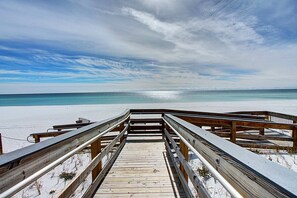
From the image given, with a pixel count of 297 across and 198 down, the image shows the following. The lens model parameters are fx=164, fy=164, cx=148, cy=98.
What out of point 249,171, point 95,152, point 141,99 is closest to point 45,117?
point 95,152

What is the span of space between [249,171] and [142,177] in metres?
2.38

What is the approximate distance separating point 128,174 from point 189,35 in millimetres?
9878

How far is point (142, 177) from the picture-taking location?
2.92 meters

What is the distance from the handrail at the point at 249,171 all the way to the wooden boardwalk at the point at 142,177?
1.42 m

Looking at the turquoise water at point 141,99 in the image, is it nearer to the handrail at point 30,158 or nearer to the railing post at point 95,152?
the railing post at point 95,152

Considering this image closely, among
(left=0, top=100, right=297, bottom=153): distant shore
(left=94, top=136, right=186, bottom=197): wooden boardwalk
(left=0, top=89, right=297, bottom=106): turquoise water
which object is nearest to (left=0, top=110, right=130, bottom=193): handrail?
(left=94, top=136, right=186, bottom=197): wooden boardwalk

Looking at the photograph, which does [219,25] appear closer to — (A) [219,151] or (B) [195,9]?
(B) [195,9]

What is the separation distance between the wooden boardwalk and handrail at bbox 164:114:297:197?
4.66ft

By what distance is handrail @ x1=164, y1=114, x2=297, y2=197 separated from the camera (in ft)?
2.24

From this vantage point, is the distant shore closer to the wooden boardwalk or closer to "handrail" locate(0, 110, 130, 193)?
the wooden boardwalk

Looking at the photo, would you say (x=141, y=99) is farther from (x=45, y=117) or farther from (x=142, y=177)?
(x=142, y=177)

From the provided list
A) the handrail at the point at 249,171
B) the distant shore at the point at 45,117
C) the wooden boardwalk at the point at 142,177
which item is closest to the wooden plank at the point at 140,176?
the wooden boardwalk at the point at 142,177

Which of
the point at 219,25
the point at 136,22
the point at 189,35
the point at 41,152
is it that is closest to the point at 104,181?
the point at 41,152

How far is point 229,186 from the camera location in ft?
3.30
